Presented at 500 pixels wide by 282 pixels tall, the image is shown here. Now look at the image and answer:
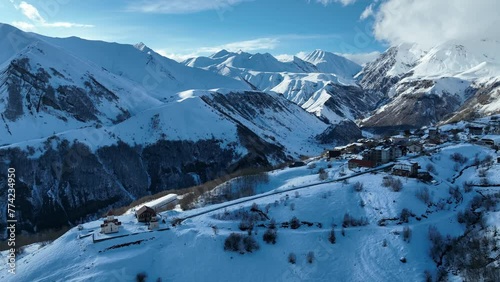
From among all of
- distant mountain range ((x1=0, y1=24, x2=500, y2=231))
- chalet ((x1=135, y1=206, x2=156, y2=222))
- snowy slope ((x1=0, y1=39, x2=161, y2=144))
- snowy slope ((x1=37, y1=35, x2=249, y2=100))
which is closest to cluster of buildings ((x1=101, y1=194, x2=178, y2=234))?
chalet ((x1=135, y1=206, x2=156, y2=222))

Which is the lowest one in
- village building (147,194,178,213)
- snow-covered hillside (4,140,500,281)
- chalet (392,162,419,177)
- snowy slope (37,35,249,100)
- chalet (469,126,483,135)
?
snow-covered hillside (4,140,500,281)

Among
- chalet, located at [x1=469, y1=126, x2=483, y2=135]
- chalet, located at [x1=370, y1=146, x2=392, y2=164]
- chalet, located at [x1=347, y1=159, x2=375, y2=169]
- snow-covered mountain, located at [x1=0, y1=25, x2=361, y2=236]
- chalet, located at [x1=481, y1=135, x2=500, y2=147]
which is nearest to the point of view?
chalet, located at [x1=347, y1=159, x2=375, y2=169]

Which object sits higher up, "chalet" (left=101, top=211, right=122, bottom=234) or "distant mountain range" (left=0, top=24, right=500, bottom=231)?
"distant mountain range" (left=0, top=24, right=500, bottom=231)

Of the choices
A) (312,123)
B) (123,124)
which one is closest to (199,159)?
(123,124)

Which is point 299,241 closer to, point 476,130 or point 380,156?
point 380,156

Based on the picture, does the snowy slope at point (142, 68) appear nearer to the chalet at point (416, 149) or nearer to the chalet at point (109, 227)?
the chalet at point (416, 149)

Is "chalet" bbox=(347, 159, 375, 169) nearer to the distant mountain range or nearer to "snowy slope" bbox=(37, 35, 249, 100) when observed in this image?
the distant mountain range
